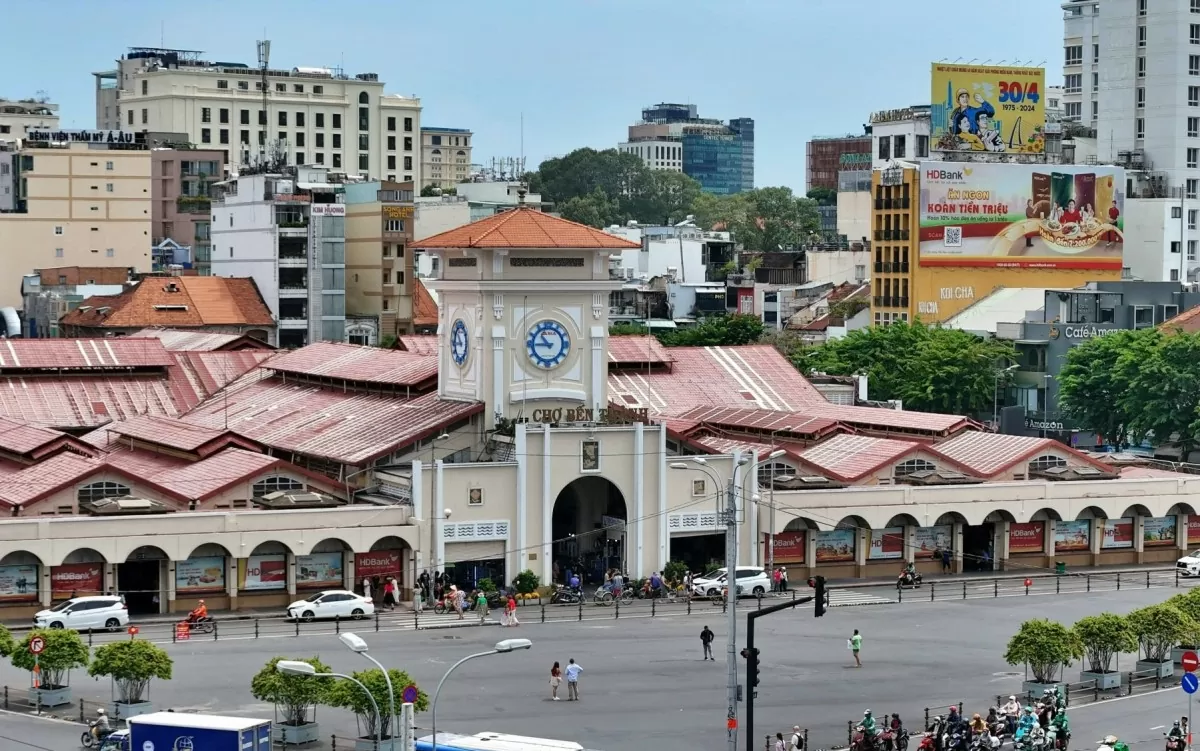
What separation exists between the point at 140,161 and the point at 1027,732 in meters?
132

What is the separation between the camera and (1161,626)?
6012 centimetres

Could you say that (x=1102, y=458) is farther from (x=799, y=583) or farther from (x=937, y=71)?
(x=937, y=71)

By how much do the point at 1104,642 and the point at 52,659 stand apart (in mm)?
27282

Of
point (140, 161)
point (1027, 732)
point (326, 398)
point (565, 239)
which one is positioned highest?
point (140, 161)

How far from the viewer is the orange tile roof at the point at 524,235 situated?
79562mm

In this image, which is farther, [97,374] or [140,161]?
[140,161]

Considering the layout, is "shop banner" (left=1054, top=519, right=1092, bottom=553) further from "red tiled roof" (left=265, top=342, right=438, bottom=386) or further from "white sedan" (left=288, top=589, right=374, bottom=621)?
Result: "white sedan" (left=288, top=589, right=374, bottom=621)

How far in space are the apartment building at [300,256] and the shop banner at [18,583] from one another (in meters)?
76.1

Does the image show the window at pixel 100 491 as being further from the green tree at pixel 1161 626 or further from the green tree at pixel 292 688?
the green tree at pixel 1161 626

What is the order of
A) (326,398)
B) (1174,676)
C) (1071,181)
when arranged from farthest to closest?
(1071,181) < (326,398) < (1174,676)

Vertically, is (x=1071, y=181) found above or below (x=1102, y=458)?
above

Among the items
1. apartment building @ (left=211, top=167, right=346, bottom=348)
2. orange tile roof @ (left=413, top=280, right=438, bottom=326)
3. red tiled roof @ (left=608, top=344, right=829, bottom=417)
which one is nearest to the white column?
red tiled roof @ (left=608, top=344, right=829, bottom=417)

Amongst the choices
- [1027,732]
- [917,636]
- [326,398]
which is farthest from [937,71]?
[1027,732]

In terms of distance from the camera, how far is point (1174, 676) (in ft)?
202
